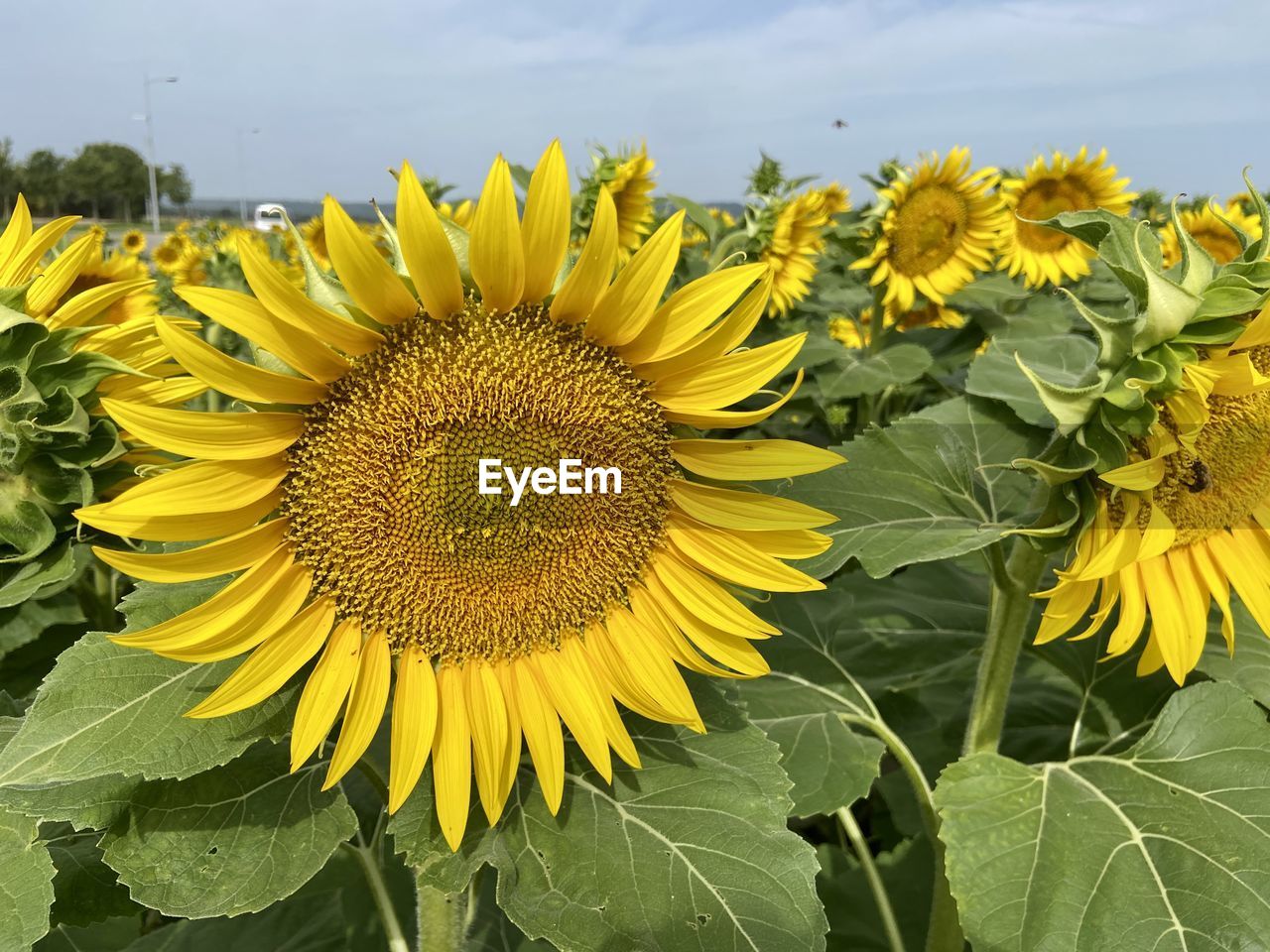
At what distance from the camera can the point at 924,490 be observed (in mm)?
1931

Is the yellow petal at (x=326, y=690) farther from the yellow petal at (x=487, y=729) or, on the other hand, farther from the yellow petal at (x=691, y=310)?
the yellow petal at (x=691, y=310)

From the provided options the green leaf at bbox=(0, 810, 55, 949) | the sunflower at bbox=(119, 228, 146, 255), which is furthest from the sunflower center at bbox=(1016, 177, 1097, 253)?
the sunflower at bbox=(119, 228, 146, 255)

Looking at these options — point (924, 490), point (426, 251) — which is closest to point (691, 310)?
point (426, 251)

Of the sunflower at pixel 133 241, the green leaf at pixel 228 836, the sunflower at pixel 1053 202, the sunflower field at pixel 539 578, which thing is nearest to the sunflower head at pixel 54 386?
the sunflower field at pixel 539 578

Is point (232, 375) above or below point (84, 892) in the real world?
above

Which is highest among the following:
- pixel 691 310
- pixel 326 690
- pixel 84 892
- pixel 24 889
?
pixel 691 310

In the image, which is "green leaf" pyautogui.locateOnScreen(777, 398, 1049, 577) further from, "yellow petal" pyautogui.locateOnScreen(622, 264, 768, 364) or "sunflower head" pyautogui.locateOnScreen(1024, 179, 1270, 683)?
"yellow petal" pyautogui.locateOnScreen(622, 264, 768, 364)

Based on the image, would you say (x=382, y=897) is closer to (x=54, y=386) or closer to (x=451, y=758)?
(x=451, y=758)

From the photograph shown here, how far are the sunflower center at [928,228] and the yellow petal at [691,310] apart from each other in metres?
3.84

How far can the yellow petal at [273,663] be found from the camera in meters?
1.22

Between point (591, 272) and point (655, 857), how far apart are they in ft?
2.79

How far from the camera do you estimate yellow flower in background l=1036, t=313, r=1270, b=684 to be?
146 centimetres

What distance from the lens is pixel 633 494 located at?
148 centimetres

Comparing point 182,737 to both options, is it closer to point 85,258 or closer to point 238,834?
point 238,834
